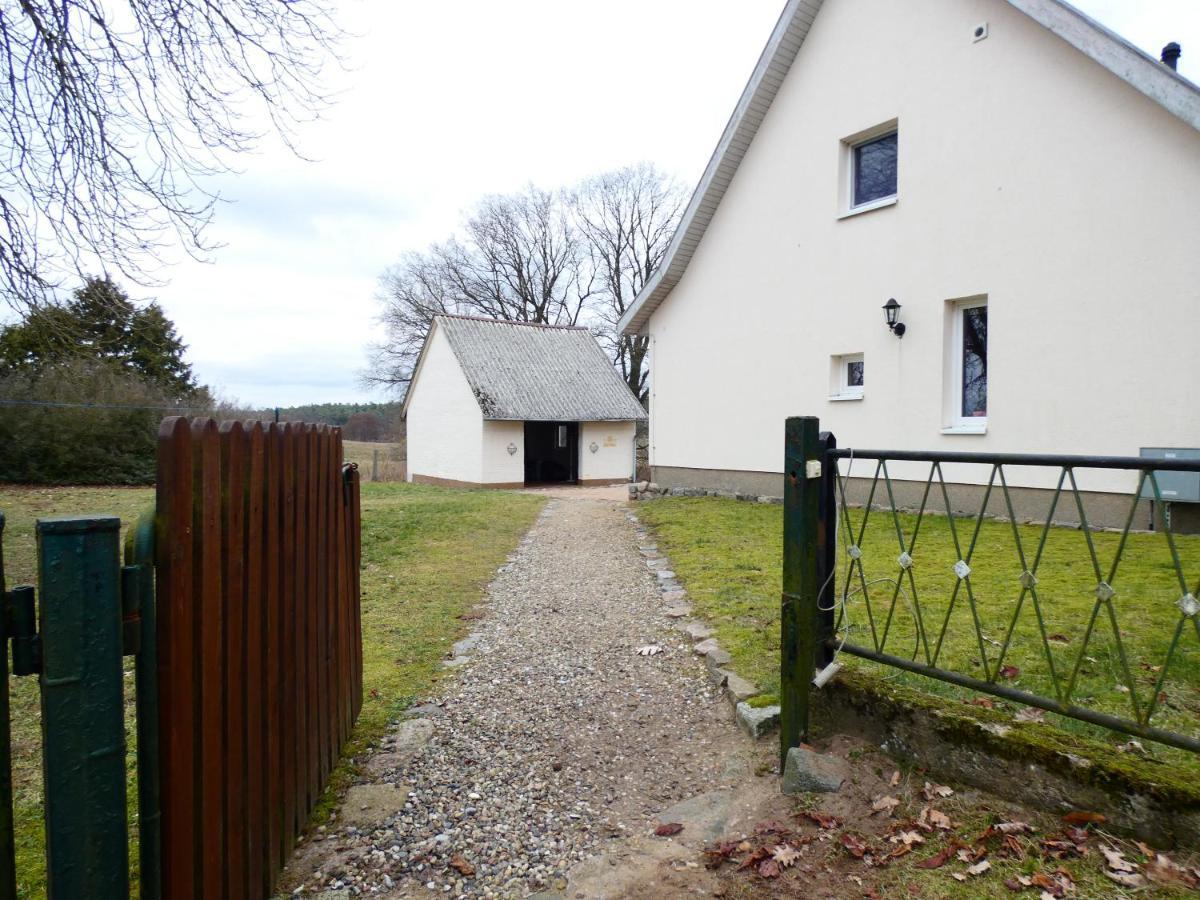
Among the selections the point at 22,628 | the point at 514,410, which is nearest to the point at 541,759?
the point at 22,628

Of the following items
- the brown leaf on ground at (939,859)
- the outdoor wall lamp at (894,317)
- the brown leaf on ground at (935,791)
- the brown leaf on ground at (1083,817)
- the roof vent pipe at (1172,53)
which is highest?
the roof vent pipe at (1172,53)

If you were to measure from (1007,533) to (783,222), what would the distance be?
20.2ft

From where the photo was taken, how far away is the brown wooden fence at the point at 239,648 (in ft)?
5.86

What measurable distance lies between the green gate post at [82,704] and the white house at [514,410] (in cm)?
1862

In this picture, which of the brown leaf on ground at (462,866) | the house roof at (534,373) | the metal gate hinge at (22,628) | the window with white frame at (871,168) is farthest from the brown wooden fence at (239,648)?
the house roof at (534,373)

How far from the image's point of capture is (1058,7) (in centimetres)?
797

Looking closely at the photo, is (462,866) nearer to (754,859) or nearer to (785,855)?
(754,859)

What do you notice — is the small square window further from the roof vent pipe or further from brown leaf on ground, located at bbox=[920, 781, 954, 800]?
brown leaf on ground, located at bbox=[920, 781, 954, 800]

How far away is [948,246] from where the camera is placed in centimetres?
943

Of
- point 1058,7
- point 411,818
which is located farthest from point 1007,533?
point 411,818

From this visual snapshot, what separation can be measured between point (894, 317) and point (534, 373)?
14.2m

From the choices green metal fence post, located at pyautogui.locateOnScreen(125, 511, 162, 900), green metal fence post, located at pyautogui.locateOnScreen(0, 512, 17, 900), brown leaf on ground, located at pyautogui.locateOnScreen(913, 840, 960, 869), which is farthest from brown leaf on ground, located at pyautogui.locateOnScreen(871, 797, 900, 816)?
green metal fence post, located at pyautogui.locateOnScreen(0, 512, 17, 900)

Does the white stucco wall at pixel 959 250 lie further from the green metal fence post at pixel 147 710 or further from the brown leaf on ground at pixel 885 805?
the green metal fence post at pixel 147 710

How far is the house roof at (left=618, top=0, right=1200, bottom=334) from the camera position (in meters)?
7.13
